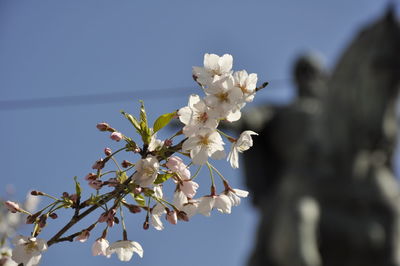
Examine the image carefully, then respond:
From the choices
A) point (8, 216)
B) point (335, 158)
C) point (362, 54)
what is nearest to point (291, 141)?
point (335, 158)

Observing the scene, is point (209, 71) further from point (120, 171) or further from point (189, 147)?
point (120, 171)

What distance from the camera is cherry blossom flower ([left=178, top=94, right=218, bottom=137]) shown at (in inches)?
54.0

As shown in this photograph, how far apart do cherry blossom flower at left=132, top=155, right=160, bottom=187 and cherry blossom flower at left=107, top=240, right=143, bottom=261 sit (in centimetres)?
23

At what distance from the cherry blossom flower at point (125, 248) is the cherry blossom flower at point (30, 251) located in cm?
18

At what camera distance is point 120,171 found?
1413 mm

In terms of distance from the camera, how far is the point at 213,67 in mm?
1455

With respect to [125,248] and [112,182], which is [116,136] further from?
[125,248]

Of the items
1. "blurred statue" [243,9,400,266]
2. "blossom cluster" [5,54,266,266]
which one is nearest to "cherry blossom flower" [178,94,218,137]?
"blossom cluster" [5,54,266,266]

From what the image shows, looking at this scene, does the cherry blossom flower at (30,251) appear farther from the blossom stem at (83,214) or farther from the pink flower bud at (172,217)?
the pink flower bud at (172,217)

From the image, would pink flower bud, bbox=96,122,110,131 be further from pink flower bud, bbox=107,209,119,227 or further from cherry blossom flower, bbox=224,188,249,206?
cherry blossom flower, bbox=224,188,249,206

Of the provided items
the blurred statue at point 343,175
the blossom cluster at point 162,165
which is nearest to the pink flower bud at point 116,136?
the blossom cluster at point 162,165

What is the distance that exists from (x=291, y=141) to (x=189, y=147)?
29.4 ft

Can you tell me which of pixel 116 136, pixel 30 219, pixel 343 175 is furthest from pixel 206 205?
pixel 343 175

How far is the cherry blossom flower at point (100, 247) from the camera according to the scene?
1.49 m
